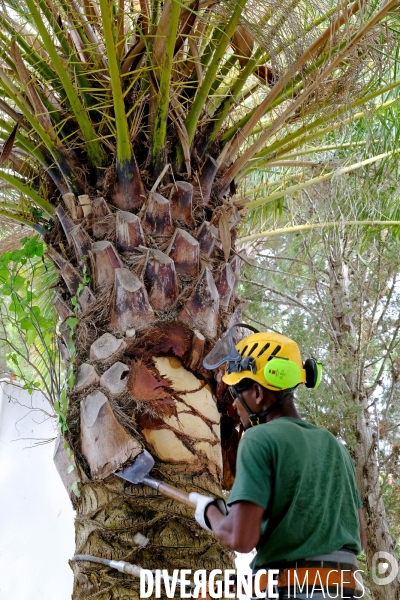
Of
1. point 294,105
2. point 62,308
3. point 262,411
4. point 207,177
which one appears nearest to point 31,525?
point 62,308

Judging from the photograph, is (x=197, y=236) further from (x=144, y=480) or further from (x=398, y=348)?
(x=398, y=348)

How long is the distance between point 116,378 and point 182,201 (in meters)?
0.86

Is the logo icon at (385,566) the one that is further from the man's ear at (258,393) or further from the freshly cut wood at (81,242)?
the freshly cut wood at (81,242)

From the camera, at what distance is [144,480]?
246 centimetres

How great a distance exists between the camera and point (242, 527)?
193 centimetres

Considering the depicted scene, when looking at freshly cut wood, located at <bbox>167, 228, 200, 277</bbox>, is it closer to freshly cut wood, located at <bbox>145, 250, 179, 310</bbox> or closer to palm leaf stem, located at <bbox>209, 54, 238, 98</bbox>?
freshly cut wood, located at <bbox>145, 250, 179, 310</bbox>

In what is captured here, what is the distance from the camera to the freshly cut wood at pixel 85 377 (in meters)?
2.65

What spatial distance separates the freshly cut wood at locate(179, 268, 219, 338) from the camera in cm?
280

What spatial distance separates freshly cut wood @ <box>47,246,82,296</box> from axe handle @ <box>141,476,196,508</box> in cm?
91

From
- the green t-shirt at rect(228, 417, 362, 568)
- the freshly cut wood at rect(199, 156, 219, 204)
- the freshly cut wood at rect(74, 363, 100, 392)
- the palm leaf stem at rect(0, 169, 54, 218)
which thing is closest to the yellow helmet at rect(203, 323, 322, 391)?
the green t-shirt at rect(228, 417, 362, 568)

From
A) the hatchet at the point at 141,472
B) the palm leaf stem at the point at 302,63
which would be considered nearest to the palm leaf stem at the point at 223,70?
the palm leaf stem at the point at 302,63

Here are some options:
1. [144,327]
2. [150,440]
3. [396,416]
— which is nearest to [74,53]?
[144,327]

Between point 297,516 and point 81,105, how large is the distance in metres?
1.83

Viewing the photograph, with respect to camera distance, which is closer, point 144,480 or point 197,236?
point 144,480
